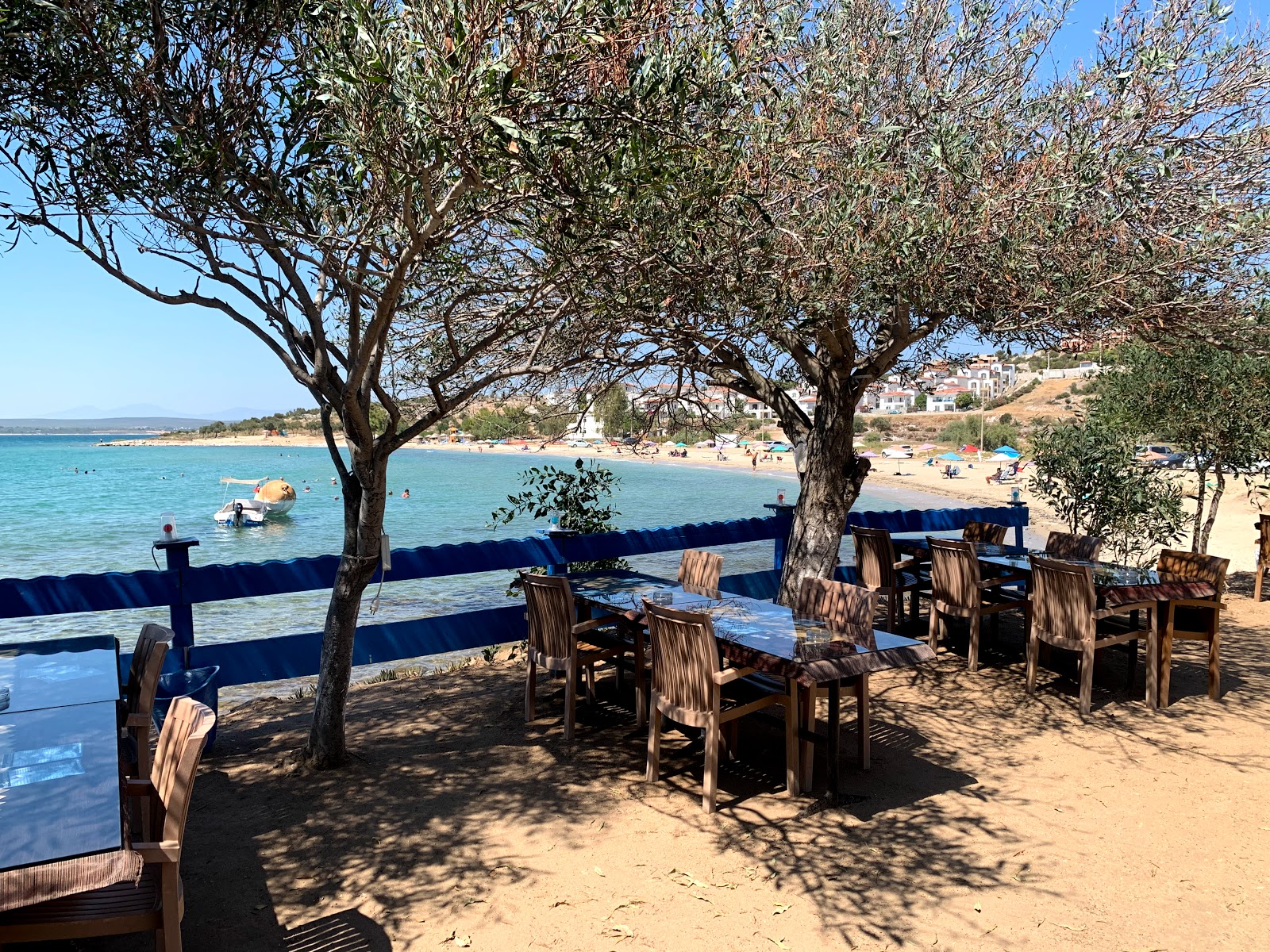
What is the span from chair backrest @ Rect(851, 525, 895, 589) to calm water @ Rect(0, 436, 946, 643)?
7570 mm

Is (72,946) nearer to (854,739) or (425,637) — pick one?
(425,637)

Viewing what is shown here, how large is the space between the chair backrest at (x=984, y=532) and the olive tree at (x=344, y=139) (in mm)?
5516

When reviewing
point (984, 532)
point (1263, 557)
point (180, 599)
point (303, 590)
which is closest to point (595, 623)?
point (303, 590)

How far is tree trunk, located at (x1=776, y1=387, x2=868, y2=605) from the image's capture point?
23.8ft

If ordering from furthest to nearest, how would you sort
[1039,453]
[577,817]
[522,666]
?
[1039,453] → [522,666] → [577,817]

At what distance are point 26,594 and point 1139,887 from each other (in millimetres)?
5616

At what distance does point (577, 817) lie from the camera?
4.29 metres

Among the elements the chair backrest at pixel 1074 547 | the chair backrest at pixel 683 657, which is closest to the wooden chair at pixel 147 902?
the chair backrest at pixel 683 657

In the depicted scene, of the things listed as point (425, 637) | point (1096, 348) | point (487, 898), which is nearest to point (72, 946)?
point (487, 898)

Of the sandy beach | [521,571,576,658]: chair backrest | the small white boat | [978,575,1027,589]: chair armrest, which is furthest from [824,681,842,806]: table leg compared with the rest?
the small white boat

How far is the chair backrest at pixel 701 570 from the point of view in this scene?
652 centimetres

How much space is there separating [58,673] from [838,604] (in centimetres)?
402

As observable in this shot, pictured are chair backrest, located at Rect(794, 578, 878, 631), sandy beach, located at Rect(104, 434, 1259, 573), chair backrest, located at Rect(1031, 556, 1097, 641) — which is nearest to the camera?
→ chair backrest, located at Rect(794, 578, 878, 631)

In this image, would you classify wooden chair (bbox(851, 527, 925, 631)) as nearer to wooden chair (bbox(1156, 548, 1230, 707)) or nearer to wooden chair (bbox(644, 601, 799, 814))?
wooden chair (bbox(1156, 548, 1230, 707))
